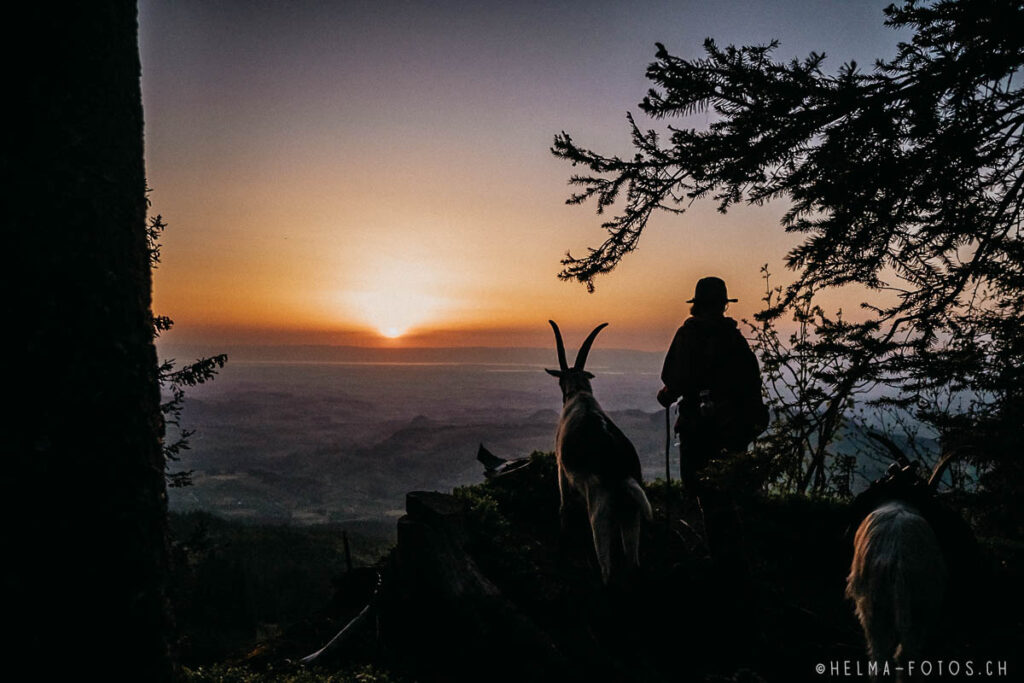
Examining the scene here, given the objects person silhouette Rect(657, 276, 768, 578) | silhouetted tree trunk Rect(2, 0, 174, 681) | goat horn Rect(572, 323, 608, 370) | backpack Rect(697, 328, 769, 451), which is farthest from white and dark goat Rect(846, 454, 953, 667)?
silhouetted tree trunk Rect(2, 0, 174, 681)

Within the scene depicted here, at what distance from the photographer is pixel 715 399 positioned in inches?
257

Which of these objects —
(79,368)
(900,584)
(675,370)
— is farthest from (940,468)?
(79,368)

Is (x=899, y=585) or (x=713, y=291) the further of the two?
(x=713, y=291)

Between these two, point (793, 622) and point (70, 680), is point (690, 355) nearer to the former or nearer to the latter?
point (793, 622)

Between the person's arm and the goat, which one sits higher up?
the person's arm

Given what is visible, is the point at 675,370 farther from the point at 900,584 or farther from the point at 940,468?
the point at 900,584

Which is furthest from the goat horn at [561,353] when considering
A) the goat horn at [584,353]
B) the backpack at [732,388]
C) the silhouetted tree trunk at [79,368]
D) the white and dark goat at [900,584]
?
the silhouetted tree trunk at [79,368]

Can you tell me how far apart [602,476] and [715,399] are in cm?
220

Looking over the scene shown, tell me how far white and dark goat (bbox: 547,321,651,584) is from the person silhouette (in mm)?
1237

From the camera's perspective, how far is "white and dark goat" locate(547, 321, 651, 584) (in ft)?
17.0

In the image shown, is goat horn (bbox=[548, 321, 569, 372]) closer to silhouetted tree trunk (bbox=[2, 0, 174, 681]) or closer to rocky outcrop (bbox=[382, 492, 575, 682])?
rocky outcrop (bbox=[382, 492, 575, 682])

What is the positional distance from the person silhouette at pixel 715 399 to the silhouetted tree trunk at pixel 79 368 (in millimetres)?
5756

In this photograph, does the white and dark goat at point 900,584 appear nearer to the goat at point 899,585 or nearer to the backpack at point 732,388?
the goat at point 899,585

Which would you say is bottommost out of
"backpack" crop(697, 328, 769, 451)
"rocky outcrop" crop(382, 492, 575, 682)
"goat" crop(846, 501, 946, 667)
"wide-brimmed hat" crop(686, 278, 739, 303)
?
"rocky outcrop" crop(382, 492, 575, 682)
